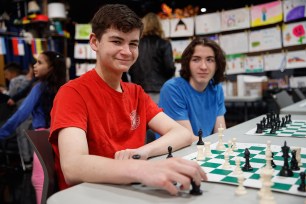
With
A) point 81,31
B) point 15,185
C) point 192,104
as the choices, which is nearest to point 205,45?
point 192,104

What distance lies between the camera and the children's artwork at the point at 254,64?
596cm

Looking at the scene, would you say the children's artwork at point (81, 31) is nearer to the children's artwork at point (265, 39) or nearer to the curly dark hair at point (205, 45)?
the children's artwork at point (265, 39)

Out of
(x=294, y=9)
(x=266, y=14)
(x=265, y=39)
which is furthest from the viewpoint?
(x=265, y=39)

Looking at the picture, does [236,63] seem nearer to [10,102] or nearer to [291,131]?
[10,102]

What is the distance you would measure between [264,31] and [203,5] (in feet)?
4.66

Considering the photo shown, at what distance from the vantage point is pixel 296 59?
561 cm

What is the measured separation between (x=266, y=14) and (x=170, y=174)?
17.8 ft

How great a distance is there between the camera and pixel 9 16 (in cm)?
702

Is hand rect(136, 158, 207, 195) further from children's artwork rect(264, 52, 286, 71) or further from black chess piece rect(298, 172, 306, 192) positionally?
children's artwork rect(264, 52, 286, 71)

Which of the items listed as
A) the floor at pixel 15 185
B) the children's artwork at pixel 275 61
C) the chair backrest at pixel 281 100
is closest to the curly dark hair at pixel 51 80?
the floor at pixel 15 185

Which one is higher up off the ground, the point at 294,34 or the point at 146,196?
the point at 294,34

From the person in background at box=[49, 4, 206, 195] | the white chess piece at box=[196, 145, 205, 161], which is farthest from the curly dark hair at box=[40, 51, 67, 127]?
the white chess piece at box=[196, 145, 205, 161]

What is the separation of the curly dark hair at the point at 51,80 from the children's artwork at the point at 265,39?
400 cm

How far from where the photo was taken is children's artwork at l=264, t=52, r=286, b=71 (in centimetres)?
574
